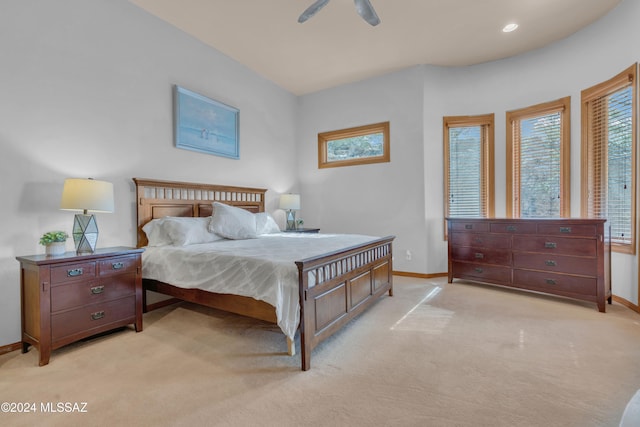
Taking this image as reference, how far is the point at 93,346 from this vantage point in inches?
91.6

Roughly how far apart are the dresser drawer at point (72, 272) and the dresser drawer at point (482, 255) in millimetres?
4079

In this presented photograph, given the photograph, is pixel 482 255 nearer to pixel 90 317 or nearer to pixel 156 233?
pixel 156 233

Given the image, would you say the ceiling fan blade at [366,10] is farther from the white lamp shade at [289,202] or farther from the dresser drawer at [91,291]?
the dresser drawer at [91,291]

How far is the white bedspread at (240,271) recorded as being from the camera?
197 centimetres

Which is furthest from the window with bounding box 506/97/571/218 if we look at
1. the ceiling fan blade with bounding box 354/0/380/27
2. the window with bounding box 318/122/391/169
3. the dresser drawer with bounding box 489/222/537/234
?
the ceiling fan blade with bounding box 354/0/380/27

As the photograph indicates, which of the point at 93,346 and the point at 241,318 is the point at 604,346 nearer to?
the point at 241,318

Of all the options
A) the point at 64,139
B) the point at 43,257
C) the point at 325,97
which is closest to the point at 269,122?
the point at 325,97

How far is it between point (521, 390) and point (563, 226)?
233 cm

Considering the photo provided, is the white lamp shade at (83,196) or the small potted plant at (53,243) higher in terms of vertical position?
the white lamp shade at (83,196)

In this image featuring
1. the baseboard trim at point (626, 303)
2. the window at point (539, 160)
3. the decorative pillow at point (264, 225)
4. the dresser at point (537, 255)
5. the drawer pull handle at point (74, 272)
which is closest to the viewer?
the drawer pull handle at point (74, 272)

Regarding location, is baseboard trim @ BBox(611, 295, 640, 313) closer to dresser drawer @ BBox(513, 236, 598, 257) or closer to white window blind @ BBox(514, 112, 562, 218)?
dresser drawer @ BBox(513, 236, 598, 257)

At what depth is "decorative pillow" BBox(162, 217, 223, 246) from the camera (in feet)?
9.78

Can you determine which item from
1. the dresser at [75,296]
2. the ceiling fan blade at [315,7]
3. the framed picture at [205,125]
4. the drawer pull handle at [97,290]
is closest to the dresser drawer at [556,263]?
the ceiling fan blade at [315,7]

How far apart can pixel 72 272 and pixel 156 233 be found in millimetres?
903
